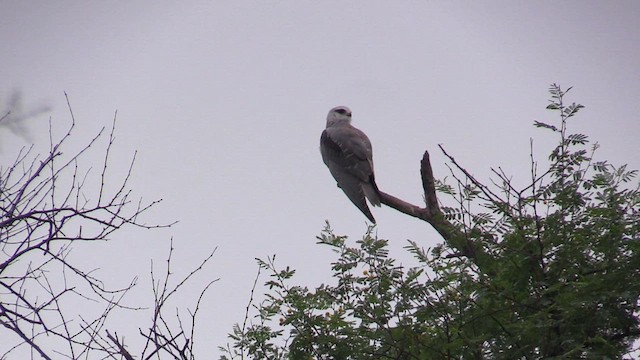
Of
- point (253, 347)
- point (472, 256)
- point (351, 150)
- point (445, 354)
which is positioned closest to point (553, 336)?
point (445, 354)

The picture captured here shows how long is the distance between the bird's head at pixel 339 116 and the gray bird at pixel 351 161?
17 centimetres

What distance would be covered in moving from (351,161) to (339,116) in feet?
8.23

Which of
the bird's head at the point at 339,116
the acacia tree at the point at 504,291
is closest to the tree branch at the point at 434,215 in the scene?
the acacia tree at the point at 504,291

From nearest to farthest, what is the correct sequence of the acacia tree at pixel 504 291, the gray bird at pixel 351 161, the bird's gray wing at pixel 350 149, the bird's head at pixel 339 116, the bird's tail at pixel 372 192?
the acacia tree at pixel 504 291
the bird's tail at pixel 372 192
the gray bird at pixel 351 161
the bird's gray wing at pixel 350 149
the bird's head at pixel 339 116

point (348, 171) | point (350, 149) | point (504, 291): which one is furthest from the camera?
point (350, 149)

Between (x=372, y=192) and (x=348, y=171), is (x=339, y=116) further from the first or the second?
(x=372, y=192)

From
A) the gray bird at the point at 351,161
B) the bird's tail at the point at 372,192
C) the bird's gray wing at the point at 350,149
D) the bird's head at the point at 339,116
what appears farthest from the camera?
the bird's head at the point at 339,116

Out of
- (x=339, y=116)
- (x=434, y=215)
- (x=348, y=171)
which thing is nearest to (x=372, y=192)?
(x=348, y=171)

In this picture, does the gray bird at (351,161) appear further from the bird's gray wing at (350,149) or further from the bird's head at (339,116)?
the bird's head at (339,116)

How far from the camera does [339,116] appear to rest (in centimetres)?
1205

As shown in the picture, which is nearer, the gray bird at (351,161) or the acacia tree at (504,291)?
the acacia tree at (504,291)

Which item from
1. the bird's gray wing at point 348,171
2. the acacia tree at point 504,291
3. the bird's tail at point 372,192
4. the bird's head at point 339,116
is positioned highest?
the bird's head at point 339,116

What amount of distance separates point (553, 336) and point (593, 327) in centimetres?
25

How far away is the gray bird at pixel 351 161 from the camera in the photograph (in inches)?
349
